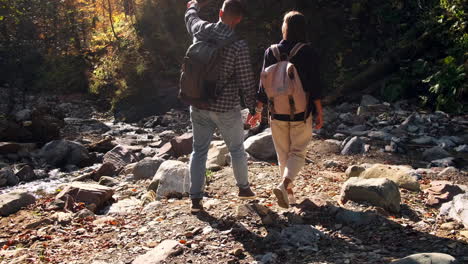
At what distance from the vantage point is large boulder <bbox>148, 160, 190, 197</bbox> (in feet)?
18.4

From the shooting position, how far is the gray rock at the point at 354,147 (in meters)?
7.67

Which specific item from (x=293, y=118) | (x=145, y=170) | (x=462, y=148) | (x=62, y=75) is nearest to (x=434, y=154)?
(x=462, y=148)

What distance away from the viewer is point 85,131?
45.5ft

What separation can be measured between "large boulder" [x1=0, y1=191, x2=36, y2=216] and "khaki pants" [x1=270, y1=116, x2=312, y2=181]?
4.04 metres

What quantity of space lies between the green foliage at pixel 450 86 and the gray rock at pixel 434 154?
2.68m

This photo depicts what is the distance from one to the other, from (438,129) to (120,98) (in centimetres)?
1150

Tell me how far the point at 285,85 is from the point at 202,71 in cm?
80

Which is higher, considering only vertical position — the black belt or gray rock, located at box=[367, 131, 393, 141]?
the black belt

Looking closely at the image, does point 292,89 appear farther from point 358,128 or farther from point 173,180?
point 358,128

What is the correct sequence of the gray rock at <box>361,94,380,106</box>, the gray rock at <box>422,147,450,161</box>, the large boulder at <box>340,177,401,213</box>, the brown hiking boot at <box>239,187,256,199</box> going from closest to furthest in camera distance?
1. the large boulder at <box>340,177,401,213</box>
2. the brown hiking boot at <box>239,187,256,199</box>
3. the gray rock at <box>422,147,450,161</box>
4. the gray rock at <box>361,94,380,106</box>

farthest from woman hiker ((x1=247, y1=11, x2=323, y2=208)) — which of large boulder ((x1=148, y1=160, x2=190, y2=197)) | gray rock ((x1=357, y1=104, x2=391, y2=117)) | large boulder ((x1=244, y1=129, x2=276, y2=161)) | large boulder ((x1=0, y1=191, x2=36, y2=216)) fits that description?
gray rock ((x1=357, y1=104, x2=391, y2=117))

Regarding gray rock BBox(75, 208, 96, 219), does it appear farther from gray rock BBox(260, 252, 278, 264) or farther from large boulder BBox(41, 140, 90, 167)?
large boulder BBox(41, 140, 90, 167)

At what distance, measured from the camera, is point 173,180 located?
5.68m

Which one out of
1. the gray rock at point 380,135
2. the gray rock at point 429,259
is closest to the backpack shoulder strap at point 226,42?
the gray rock at point 429,259
